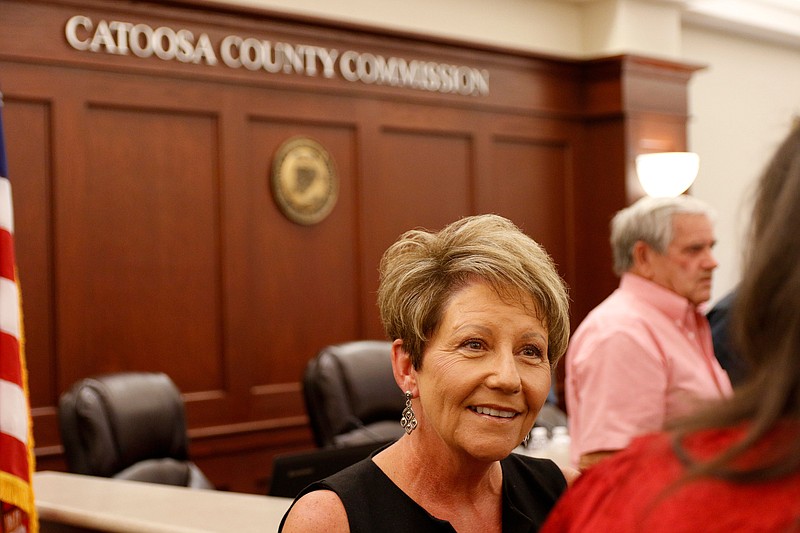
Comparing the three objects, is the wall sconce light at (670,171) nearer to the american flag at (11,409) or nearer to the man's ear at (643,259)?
the man's ear at (643,259)

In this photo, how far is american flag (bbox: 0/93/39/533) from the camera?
2730 millimetres

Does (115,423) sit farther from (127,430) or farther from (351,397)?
(351,397)

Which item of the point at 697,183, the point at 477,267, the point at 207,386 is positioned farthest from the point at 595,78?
the point at 477,267

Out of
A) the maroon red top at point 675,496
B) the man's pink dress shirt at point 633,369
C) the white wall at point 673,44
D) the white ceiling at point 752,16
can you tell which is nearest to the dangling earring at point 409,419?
the maroon red top at point 675,496

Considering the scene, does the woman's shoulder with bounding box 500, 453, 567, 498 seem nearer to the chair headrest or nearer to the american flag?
the american flag

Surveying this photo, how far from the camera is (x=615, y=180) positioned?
23.7 feet

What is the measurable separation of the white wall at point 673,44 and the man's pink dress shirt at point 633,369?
254 centimetres

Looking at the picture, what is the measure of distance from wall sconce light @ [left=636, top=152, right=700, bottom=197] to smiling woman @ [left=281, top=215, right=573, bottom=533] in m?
4.63

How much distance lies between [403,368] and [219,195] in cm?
389

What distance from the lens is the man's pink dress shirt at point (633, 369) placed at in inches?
106

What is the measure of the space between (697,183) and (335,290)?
347 centimetres

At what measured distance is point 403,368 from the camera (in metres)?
1.72

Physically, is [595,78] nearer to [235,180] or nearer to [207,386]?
[235,180]

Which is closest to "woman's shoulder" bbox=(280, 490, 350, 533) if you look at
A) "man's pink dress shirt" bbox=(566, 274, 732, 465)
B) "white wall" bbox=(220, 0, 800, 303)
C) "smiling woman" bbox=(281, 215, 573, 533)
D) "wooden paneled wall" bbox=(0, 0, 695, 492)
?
"smiling woman" bbox=(281, 215, 573, 533)
